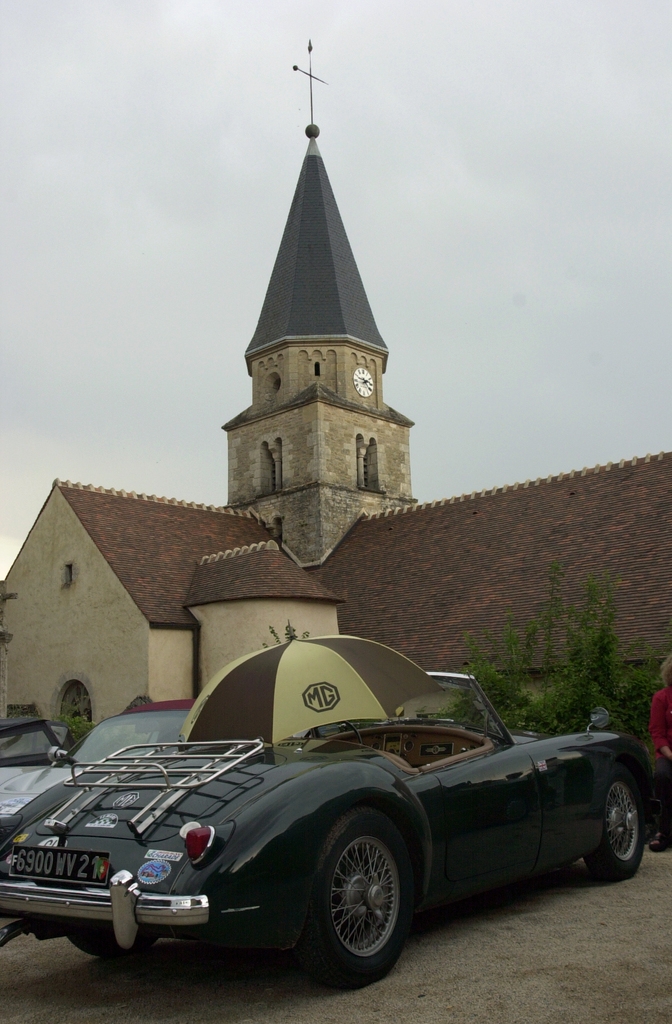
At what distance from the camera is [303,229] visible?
3384 cm

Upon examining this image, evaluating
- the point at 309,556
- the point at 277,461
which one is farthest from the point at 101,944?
the point at 277,461

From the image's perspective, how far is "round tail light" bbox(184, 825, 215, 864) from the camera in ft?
13.2

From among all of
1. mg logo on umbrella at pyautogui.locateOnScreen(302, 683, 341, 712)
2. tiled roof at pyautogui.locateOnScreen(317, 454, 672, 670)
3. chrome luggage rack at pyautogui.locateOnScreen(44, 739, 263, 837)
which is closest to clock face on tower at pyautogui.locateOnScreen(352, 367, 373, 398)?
tiled roof at pyautogui.locateOnScreen(317, 454, 672, 670)

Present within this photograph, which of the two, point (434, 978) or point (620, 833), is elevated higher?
point (620, 833)

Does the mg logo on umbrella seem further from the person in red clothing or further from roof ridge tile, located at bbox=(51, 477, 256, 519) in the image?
roof ridge tile, located at bbox=(51, 477, 256, 519)

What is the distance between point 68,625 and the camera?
24.0 meters

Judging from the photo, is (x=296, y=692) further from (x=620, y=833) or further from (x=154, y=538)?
(x=154, y=538)

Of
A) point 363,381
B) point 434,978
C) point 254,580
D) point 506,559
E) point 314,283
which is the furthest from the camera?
point 314,283

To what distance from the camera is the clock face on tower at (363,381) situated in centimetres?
3228

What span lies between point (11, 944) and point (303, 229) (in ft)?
101

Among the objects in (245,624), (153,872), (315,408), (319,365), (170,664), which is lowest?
(153,872)

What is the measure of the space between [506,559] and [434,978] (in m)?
18.3

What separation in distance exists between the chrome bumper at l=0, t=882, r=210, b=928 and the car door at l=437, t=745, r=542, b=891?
1534 millimetres

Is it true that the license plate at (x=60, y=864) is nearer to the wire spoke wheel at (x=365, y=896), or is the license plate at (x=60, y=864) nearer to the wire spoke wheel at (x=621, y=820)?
the wire spoke wheel at (x=365, y=896)
